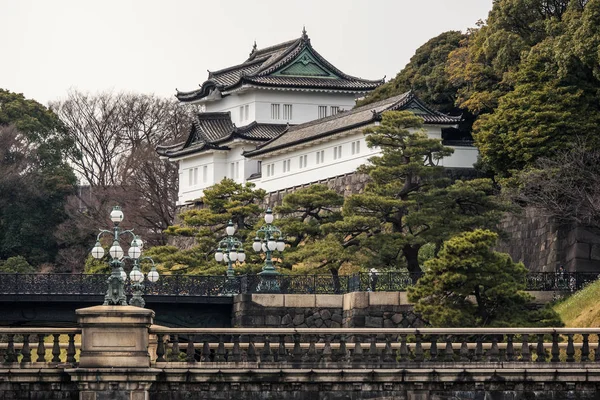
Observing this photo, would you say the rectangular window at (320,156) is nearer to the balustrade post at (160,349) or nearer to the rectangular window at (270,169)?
the rectangular window at (270,169)

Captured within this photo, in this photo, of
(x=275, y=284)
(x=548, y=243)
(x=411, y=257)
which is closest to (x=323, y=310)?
(x=275, y=284)

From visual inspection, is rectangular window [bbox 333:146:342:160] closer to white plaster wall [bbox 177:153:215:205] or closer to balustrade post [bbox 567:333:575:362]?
white plaster wall [bbox 177:153:215:205]

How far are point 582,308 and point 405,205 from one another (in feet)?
38.5

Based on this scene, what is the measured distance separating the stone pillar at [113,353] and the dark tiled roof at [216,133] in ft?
194

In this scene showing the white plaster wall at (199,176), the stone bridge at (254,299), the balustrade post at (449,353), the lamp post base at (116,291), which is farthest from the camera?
the white plaster wall at (199,176)

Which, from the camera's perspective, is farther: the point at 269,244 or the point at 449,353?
the point at 269,244

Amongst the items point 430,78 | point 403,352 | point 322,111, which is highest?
point 322,111

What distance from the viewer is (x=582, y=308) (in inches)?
2505

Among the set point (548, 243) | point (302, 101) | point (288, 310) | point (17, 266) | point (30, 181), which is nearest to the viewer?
point (288, 310)

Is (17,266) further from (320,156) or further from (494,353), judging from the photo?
(494,353)

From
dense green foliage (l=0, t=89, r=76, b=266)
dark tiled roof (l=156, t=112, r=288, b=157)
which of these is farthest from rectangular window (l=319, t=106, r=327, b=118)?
dense green foliage (l=0, t=89, r=76, b=266)

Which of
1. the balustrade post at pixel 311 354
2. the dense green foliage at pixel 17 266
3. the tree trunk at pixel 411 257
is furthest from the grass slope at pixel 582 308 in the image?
the dense green foliage at pixel 17 266

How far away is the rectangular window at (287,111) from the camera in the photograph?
355 feet

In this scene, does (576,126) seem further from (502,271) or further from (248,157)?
(248,157)
